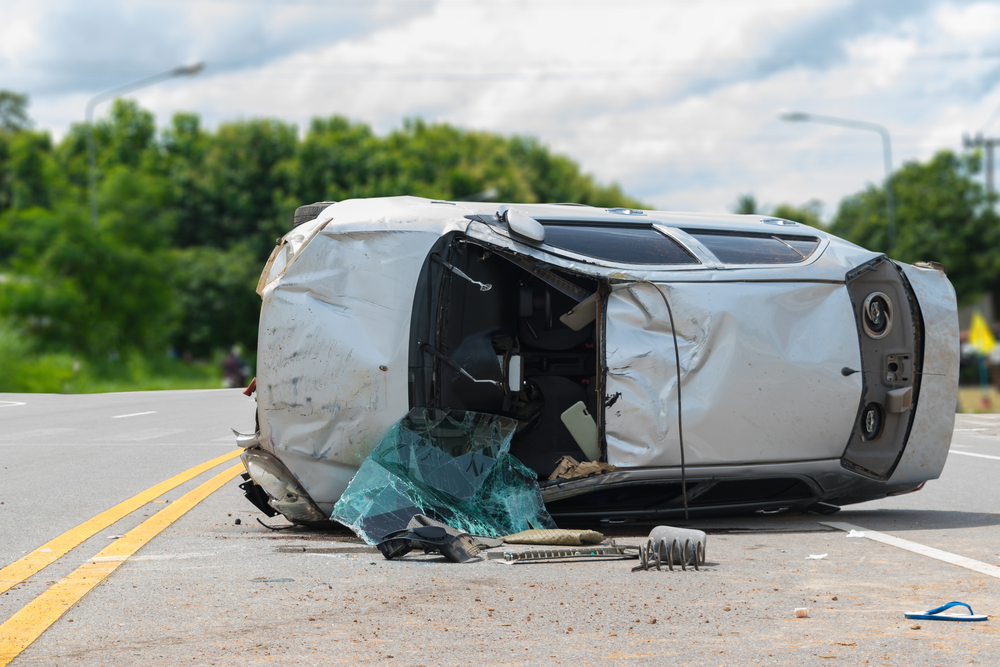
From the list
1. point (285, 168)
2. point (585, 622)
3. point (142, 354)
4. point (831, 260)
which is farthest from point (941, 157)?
point (585, 622)

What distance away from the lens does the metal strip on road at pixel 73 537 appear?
4.73 meters

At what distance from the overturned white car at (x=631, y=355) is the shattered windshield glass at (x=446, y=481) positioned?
0.36 ft

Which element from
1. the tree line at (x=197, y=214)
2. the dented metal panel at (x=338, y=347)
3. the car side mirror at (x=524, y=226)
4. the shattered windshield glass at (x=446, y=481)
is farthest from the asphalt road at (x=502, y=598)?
the tree line at (x=197, y=214)

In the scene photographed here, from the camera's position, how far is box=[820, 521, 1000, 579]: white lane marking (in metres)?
4.77

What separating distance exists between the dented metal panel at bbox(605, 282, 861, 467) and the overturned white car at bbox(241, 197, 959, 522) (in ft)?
0.03

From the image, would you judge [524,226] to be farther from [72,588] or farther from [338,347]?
[72,588]

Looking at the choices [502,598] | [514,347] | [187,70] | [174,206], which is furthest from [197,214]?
[502,598]

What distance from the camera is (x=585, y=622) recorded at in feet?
12.7

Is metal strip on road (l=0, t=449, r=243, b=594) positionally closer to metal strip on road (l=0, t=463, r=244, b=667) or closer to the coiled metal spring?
metal strip on road (l=0, t=463, r=244, b=667)

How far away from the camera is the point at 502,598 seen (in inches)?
168

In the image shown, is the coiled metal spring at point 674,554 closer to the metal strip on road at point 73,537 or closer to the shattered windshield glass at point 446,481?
the shattered windshield glass at point 446,481

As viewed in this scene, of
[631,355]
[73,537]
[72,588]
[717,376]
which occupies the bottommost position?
[73,537]

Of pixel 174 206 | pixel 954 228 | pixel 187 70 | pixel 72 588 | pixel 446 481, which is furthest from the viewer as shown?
pixel 174 206

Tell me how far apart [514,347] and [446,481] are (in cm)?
103
